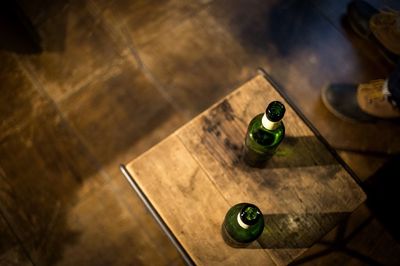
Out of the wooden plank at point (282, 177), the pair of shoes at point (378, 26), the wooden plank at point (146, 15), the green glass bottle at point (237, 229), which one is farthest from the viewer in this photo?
the wooden plank at point (146, 15)

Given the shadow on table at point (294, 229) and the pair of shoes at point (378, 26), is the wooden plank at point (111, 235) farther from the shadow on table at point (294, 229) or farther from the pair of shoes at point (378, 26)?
the pair of shoes at point (378, 26)

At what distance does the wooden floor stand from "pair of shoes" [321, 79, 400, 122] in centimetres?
6

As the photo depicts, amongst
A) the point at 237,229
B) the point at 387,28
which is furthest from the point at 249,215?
the point at 387,28

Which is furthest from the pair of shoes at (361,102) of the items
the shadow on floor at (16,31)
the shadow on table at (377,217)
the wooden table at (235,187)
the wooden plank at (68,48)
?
the shadow on floor at (16,31)

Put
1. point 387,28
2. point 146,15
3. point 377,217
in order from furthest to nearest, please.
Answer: point 146,15
point 387,28
point 377,217

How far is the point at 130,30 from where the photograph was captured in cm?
260

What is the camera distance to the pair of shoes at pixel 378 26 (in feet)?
7.94

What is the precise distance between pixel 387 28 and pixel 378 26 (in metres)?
0.06

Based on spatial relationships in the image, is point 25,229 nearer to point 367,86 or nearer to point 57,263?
point 57,263

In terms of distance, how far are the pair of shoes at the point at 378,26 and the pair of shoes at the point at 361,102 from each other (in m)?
0.30

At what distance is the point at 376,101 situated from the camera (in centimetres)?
233

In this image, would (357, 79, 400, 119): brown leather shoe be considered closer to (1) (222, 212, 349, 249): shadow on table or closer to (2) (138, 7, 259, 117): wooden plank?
(2) (138, 7, 259, 117): wooden plank

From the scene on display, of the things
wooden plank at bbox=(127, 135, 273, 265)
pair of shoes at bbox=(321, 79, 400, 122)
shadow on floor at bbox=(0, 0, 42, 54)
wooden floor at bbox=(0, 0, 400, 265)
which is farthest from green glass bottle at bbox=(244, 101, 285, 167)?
shadow on floor at bbox=(0, 0, 42, 54)

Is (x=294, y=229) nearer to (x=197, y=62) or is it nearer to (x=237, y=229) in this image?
(x=237, y=229)
